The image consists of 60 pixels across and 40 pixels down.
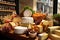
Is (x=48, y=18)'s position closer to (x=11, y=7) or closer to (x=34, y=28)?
(x=34, y=28)

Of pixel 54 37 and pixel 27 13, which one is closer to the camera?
pixel 54 37

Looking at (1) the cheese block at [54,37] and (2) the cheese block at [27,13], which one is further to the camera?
(2) the cheese block at [27,13]

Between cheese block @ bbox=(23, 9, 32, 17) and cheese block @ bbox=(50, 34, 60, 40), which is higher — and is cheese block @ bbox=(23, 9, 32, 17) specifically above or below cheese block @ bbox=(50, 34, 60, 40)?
above

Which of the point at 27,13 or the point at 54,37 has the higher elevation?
the point at 27,13

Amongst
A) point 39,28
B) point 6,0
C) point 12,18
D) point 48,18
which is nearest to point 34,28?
point 39,28

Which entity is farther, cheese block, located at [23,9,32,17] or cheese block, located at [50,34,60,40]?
cheese block, located at [23,9,32,17]

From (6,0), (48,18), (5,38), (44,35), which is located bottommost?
(5,38)

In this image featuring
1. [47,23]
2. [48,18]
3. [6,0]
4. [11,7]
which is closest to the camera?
[47,23]

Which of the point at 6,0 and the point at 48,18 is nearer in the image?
the point at 48,18

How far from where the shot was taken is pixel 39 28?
1.36m

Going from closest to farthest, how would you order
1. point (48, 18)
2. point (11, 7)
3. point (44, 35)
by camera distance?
point (44, 35), point (48, 18), point (11, 7)

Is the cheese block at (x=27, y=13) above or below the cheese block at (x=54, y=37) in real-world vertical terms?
above

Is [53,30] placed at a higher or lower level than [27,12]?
lower

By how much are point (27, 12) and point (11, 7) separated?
8.77ft
